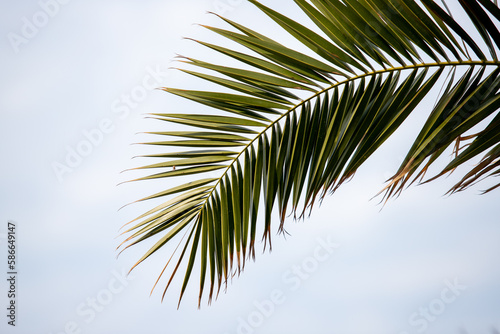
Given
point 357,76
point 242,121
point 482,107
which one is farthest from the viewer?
point 242,121

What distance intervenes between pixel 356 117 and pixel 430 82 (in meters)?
0.19

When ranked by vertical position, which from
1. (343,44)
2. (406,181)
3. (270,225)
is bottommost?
(406,181)

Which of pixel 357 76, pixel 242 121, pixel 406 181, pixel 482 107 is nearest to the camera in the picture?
pixel 482 107

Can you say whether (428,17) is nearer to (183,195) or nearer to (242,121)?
(242,121)

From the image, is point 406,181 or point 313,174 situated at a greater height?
point 313,174

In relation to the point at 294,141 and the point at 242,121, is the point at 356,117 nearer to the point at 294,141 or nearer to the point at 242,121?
the point at 294,141

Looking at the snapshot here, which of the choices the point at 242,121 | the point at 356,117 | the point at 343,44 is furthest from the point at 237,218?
the point at 343,44

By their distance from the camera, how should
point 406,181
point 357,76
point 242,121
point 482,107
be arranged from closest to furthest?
point 482,107 < point 406,181 < point 357,76 < point 242,121

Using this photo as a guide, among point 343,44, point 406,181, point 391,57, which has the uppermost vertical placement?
point 343,44

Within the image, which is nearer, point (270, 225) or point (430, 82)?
point (430, 82)

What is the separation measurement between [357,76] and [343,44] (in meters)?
0.10

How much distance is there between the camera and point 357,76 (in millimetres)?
1149

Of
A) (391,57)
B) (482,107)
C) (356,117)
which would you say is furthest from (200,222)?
(482,107)

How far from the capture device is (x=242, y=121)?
133cm
